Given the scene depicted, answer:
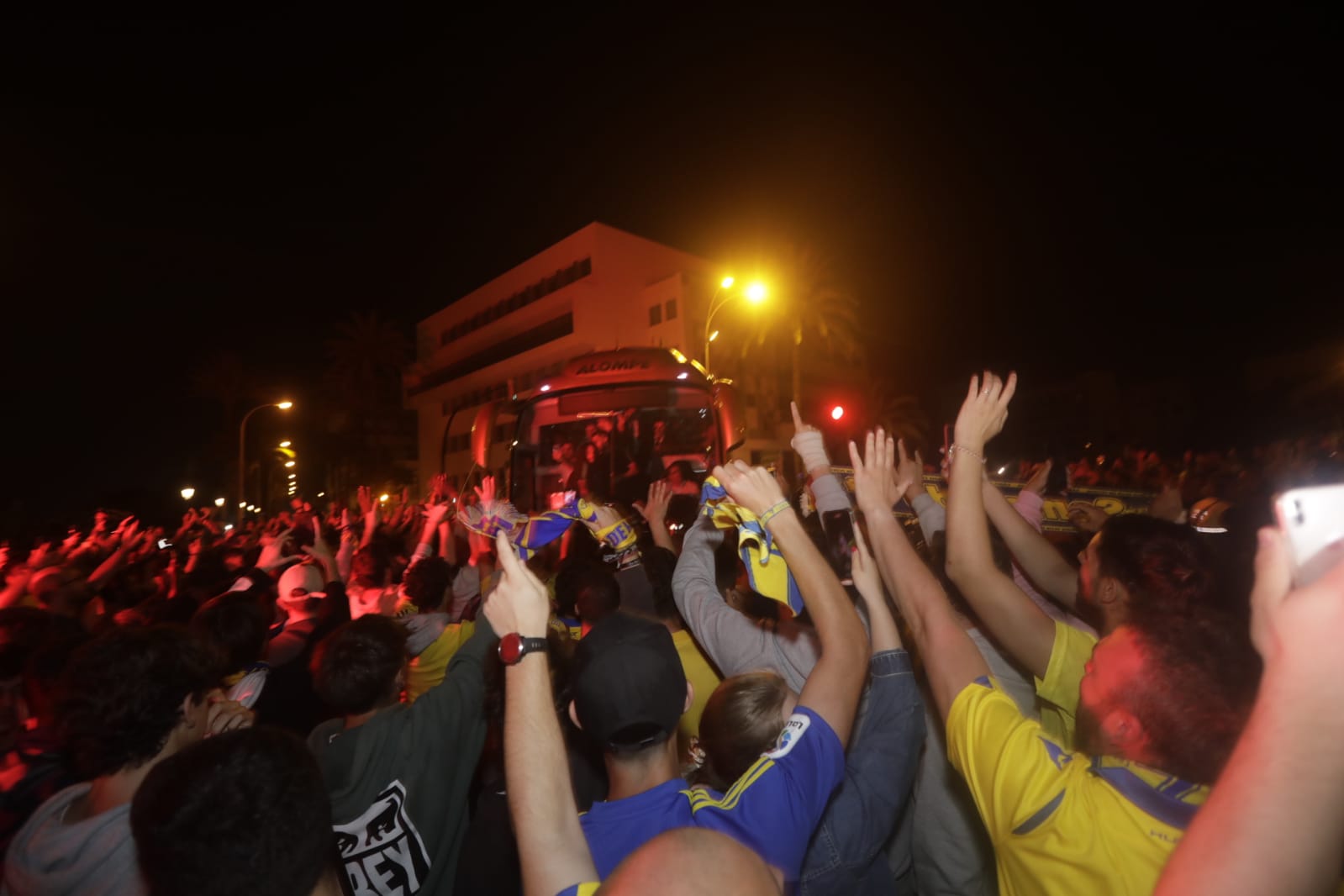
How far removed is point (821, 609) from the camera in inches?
85.8

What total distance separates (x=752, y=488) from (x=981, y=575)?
3.09 ft

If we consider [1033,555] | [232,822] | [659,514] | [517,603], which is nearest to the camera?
[232,822]

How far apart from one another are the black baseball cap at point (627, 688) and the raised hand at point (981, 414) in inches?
55.3

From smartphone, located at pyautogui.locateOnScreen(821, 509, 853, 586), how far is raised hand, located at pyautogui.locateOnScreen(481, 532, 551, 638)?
4.77 feet

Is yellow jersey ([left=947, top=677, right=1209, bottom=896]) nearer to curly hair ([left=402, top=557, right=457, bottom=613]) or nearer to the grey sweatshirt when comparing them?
the grey sweatshirt

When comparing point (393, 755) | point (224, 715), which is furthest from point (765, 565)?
point (224, 715)

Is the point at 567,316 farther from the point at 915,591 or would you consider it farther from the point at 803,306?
the point at 915,591

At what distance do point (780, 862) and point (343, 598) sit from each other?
4.20m

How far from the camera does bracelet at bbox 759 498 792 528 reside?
2227 mm

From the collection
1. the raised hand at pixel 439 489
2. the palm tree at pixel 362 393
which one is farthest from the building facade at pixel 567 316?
the raised hand at pixel 439 489

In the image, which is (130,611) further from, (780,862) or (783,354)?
(783,354)

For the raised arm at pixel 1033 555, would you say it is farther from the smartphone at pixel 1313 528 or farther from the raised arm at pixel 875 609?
the smartphone at pixel 1313 528

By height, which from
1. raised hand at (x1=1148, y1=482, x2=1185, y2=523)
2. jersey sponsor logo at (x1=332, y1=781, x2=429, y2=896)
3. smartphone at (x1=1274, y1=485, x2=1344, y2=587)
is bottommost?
jersey sponsor logo at (x1=332, y1=781, x2=429, y2=896)

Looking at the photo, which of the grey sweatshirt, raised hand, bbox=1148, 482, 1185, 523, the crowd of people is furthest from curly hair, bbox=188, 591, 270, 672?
raised hand, bbox=1148, 482, 1185, 523
